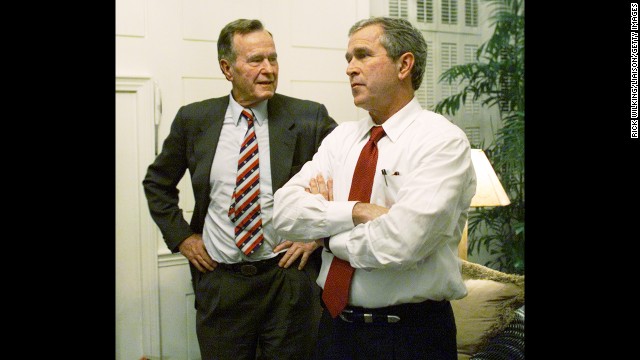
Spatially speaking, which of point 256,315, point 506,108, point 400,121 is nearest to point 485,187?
point 506,108

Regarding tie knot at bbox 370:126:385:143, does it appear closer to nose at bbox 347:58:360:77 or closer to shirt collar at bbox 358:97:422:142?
shirt collar at bbox 358:97:422:142

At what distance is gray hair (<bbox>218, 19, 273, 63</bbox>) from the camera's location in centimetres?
207

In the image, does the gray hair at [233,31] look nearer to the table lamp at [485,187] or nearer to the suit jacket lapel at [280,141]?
the suit jacket lapel at [280,141]

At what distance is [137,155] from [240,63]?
597 mm

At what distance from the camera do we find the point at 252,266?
2061mm

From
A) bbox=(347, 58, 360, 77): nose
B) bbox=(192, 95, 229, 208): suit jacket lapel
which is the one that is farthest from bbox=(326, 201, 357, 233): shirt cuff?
bbox=(192, 95, 229, 208): suit jacket lapel

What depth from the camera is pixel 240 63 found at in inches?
81.3

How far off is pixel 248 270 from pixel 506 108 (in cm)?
178

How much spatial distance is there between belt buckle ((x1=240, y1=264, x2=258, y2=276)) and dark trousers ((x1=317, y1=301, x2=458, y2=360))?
1.94 ft
